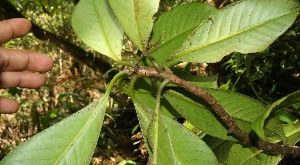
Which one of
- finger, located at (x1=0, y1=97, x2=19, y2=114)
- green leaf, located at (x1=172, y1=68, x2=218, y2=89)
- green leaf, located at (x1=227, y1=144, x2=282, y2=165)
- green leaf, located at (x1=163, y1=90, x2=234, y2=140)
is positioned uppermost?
green leaf, located at (x1=172, y1=68, x2=218, y2=89)

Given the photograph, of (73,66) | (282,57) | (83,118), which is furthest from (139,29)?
(73,66)

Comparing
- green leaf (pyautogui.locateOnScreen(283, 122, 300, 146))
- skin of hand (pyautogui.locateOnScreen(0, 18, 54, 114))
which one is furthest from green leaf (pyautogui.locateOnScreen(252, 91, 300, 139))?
skin of hand (pyautogui.locateOnScreen(0, 18, 54, 114))

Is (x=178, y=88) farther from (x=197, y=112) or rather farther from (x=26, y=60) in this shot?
(x=26, y=60)

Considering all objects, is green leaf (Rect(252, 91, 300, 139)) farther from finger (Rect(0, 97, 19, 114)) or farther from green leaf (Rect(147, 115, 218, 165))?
finger (Rect(0, 97, 19, 114))

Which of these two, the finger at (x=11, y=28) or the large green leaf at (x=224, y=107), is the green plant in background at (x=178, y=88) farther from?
the finger at (x=11, y=28)

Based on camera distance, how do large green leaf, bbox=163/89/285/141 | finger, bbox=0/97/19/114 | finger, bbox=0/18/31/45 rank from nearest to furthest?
large green leaf, bbox=163/89/285/141
finger, bbox=0/18/31/45
finger, bbox=0/97/19/114

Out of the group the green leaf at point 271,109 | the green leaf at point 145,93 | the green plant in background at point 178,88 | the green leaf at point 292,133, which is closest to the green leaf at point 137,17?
the green plant in background at point 178,88
